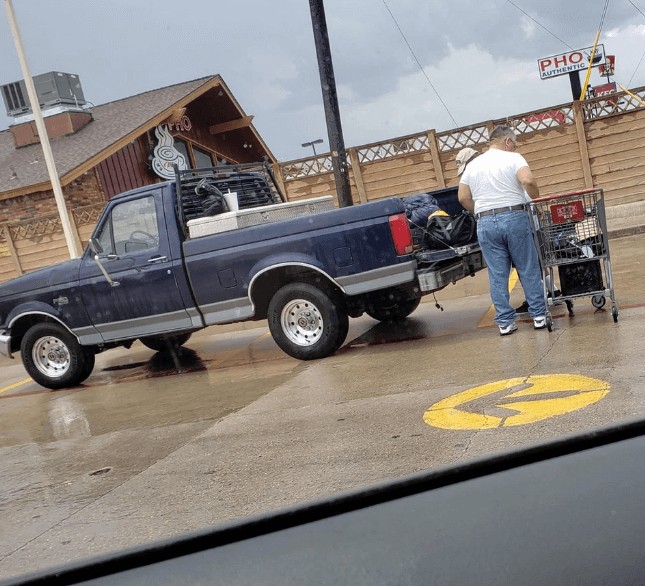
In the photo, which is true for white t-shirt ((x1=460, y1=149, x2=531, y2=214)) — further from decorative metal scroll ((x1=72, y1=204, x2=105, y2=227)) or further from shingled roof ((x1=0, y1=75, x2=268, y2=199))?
decorative metal scroll ((x1=72, y1=204, x2=105, y2=227))

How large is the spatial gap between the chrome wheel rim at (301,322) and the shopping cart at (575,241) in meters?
2.26

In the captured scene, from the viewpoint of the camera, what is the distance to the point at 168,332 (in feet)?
28.0

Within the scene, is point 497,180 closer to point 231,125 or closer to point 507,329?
point 507,329

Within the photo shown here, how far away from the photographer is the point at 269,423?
5617 millimetres

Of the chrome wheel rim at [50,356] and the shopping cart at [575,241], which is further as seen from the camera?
the chrome wheel rim at [50,356]

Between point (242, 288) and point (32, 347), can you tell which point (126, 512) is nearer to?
point (242, 288)

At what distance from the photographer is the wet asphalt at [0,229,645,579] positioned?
406 centimetres

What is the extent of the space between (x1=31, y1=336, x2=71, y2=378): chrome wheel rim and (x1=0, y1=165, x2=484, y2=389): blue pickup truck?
0.5 inches

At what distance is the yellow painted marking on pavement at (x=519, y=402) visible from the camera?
14.9 feet

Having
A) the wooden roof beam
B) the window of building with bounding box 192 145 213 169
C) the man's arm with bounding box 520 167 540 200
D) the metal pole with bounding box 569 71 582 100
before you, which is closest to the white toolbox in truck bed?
the man's arm with bounding box 520 167 540 200

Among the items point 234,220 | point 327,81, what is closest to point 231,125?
point 327,81

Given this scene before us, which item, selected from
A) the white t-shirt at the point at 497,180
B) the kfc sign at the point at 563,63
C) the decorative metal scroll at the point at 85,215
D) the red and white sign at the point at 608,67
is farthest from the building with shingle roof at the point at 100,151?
the red and white sign at the point at 608,67

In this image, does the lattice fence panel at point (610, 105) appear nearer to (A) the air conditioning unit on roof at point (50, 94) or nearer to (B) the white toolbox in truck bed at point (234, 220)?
(B) the white toolbox in truck bed at point (234, 220)

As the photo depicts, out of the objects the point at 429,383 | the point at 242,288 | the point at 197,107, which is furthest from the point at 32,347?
the point at 197,107
